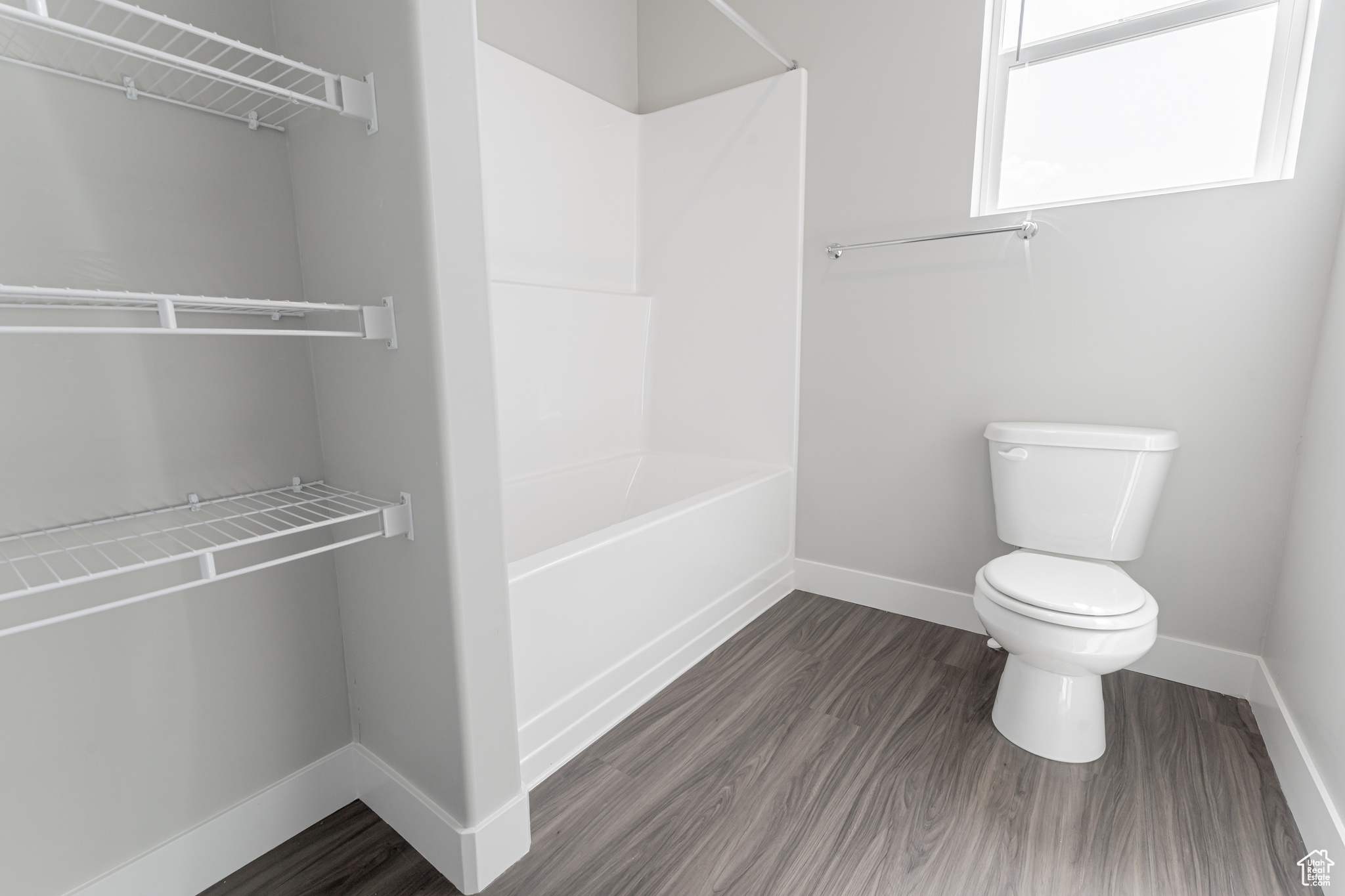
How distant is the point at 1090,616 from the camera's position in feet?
4.60

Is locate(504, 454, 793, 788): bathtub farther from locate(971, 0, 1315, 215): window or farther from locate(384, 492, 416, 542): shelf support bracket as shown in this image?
locate(971, 0, 1315, 215): window

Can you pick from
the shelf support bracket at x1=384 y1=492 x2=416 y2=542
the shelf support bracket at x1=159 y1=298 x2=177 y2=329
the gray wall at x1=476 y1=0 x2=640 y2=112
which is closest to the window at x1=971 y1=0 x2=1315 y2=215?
the gray wall at x1=476 y1=0 x2=640 y2=112

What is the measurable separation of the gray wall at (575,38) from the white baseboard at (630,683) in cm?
211

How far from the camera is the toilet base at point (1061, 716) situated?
1529 mm

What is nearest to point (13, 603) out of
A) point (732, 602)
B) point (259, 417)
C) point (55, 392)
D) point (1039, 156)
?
point (55, 392)

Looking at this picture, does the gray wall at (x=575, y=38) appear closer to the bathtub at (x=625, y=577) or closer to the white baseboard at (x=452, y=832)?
the bathtub at (x=625, y=577)

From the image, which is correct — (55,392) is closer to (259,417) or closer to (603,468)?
(259,417)

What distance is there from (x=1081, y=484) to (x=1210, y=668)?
2.29 feet

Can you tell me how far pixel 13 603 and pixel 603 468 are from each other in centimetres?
180

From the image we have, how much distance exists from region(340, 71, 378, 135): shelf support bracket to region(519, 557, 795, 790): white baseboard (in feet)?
4.20

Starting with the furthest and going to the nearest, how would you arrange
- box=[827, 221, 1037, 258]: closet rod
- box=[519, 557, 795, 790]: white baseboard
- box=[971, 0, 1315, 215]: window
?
box=[827, 221, 1037, 258]: closet rod
box=[971, 0, 1315, 215]: window
box=[519, 557, 795, 790]: white baseboard

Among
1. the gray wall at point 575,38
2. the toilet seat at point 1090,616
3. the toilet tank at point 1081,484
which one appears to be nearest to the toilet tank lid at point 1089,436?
the toilet tank at point 1081,484

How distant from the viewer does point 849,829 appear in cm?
134

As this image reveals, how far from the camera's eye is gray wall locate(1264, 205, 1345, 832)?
1.25 metres
